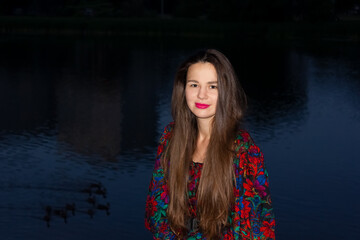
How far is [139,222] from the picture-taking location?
680 inches

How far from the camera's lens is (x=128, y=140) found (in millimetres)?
26688

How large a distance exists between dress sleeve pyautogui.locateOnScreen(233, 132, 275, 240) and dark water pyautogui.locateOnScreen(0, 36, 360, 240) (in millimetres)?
12789

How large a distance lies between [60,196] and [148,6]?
94.4m

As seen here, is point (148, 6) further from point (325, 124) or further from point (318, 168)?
point (318, 168)

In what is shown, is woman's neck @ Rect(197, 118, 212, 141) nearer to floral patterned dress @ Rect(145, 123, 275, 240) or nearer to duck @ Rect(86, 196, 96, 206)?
floral patterned dress @ Rect(145, 123, 275, 240)

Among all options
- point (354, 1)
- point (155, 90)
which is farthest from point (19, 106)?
point (354, 1)

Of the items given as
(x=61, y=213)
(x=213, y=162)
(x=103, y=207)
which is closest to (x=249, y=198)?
(x=213, y=162)

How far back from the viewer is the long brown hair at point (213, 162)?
154 inches

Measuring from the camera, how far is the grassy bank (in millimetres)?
76000

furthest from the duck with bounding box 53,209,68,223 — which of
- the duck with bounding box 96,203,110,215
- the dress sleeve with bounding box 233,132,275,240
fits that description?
the dress sleeve with bounding box 233,132,275,240

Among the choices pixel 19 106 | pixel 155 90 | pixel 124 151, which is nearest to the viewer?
pixel 124 151

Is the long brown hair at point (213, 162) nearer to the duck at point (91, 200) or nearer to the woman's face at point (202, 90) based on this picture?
the woman's face at point (202, 90)

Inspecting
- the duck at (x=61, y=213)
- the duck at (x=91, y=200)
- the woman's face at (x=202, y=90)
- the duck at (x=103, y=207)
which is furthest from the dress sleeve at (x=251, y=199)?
the duck at (x=91, y=200)

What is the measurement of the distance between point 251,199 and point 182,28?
7600 centimetres
